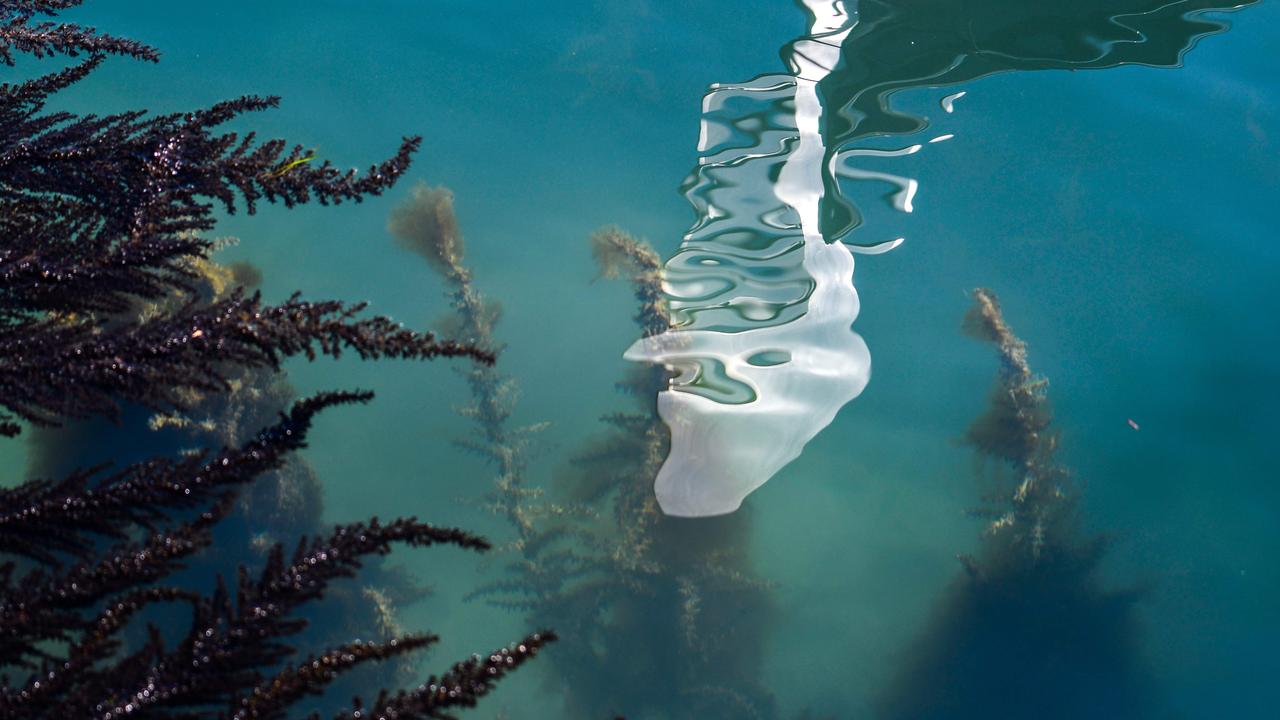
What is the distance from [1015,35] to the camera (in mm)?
7832

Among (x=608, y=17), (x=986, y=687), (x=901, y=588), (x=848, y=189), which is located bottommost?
(x=986, y=687)

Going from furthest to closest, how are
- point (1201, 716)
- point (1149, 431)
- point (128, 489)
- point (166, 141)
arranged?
point (1149, 431)
point (1201, 716)
point (166, 141)
point (128, 489)

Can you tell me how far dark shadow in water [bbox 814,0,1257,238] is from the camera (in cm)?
763

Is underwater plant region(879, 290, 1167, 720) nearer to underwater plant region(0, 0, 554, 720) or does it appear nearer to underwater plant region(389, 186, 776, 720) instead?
underwater plant region(389, 186, 776, 720)

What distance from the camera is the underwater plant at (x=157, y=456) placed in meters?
1.74

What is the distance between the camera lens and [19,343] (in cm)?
219

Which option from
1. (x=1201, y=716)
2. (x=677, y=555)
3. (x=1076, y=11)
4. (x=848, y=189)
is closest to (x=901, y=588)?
(x=677, y=555)

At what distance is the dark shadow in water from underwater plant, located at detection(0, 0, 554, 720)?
6450 mm

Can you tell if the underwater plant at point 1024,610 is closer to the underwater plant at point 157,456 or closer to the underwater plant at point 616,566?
the underwater plant at point 616,566

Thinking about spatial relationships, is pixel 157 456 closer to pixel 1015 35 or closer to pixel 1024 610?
pixel 1024 610

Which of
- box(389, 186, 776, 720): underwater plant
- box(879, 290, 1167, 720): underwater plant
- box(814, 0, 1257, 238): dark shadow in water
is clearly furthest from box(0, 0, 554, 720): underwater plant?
box(814, 0, 1257, 238): dark shadow in water

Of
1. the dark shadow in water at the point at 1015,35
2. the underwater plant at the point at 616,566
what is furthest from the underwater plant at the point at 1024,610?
the dark shadow in water at the point at 1015,35

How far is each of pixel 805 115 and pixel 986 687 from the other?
5752mm

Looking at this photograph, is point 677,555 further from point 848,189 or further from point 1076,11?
point 1076,11
